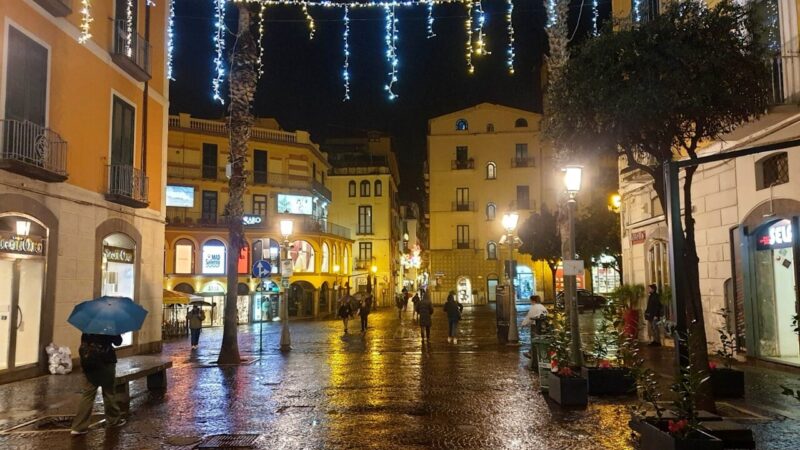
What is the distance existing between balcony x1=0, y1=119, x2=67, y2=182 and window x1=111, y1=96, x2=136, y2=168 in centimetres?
263

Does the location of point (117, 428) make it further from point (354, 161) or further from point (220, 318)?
point (354, 161)

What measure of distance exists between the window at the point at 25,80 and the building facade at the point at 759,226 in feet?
44.4

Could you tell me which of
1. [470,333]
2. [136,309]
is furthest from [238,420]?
[470,333]

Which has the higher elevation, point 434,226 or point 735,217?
point 434,226

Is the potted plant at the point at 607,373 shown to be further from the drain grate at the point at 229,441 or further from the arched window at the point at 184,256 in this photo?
the arched window at the point at 184,256

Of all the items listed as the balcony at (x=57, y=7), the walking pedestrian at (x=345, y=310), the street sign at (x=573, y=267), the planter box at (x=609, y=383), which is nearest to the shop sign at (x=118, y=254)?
the balcony at (x=57, y=7)

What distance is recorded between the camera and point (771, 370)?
1277cm

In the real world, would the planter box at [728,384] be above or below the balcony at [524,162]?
below

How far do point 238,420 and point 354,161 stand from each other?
185 ft

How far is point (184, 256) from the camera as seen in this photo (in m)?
41.2

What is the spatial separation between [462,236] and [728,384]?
157 feet

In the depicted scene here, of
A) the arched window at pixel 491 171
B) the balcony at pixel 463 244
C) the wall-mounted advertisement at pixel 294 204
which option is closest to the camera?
the wall-mounted advertisement at pixel 294 204

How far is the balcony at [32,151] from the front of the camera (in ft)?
40.0

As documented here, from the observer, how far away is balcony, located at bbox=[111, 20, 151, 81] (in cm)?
1639
